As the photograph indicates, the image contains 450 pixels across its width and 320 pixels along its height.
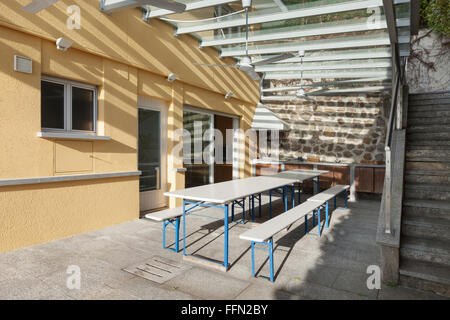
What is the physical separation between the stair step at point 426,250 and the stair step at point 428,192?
0.80 meters

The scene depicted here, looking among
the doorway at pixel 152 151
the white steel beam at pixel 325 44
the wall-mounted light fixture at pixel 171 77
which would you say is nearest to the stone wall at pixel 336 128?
the white steel beam at pixel 325 44

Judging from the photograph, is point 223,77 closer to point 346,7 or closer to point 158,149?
point 158,149

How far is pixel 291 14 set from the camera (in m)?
5.02

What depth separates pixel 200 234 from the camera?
14.7ft

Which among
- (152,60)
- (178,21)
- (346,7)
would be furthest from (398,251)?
(178,21)

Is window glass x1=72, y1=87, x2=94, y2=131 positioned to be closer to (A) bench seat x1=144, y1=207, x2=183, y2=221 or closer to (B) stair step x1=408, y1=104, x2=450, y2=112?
(A) bench seat x1=144, y1=207, x2=183, y2=221

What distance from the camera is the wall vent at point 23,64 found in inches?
A: 141

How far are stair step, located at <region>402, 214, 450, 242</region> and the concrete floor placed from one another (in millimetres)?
548

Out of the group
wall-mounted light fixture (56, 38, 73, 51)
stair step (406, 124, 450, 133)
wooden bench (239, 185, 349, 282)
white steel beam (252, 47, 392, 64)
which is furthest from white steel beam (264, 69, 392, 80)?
wall-mounted light fixture (56, 38, 73, 51)

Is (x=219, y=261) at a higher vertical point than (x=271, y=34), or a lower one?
lower

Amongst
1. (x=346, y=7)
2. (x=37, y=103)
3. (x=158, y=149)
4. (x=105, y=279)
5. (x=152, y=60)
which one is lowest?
(x=105, y=279)

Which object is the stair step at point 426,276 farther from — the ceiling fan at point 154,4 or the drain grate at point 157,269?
the ceiling fan at point 154,4

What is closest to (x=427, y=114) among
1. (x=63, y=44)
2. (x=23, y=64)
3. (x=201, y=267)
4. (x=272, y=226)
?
(x=272, y=226)
